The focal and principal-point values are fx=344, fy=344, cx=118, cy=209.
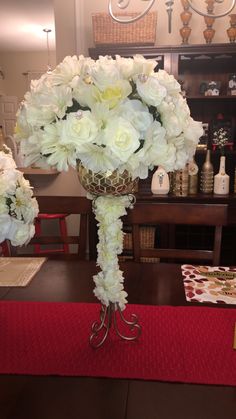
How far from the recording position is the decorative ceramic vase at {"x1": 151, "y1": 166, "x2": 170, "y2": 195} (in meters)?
2.73

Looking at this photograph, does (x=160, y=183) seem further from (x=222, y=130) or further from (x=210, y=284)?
(x=210, y=284)

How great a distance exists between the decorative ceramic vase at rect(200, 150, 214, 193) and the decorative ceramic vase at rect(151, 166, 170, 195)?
0.95ft

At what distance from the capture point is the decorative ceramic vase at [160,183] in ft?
8.97

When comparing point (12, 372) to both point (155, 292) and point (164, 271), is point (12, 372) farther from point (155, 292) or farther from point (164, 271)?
point (164, 271)

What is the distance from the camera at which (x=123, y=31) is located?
257 centimetres

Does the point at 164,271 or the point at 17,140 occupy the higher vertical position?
the point at 17,140

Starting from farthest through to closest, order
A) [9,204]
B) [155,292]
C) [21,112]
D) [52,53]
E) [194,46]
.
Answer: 1. [52,53]
2. [194,46]
3. [155,292]
4. [9,204]
5. [21,112]

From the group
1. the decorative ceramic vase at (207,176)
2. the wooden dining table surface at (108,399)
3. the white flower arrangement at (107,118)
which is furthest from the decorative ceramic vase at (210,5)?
the wooden dining table surface at (108,399)

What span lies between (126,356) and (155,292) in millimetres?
355

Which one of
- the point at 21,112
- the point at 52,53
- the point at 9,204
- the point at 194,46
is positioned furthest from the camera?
the point at 52,53

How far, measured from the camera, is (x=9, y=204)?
873 millimetres

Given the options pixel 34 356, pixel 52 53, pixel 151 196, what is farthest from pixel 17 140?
pixel 52 53

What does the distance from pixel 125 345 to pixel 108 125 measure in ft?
1.73

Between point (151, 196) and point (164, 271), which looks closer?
point (164, 271)
